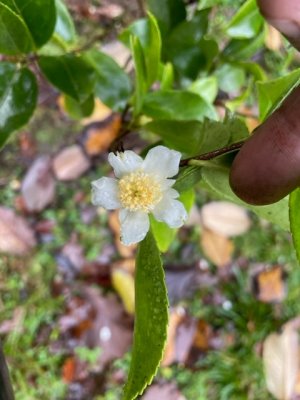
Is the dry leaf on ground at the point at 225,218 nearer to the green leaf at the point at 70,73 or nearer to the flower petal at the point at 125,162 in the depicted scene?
the green leaf at the point at 70,73

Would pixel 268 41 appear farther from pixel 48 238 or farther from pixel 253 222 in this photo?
pixel 48 238

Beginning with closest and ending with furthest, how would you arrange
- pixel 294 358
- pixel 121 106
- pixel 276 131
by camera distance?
pixel 276 131
pixel 121 106
pixel 294 358

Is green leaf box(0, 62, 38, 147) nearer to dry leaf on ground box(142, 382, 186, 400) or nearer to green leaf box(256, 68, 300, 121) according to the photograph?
green leaf box(256, 68, 300, 121)

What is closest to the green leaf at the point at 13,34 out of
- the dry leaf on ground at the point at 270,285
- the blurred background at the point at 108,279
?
the blurred background at the point at 108,279

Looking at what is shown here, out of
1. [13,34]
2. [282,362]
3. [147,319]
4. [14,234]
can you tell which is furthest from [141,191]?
[282,362]

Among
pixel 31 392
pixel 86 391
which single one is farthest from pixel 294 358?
pixel 31 392
